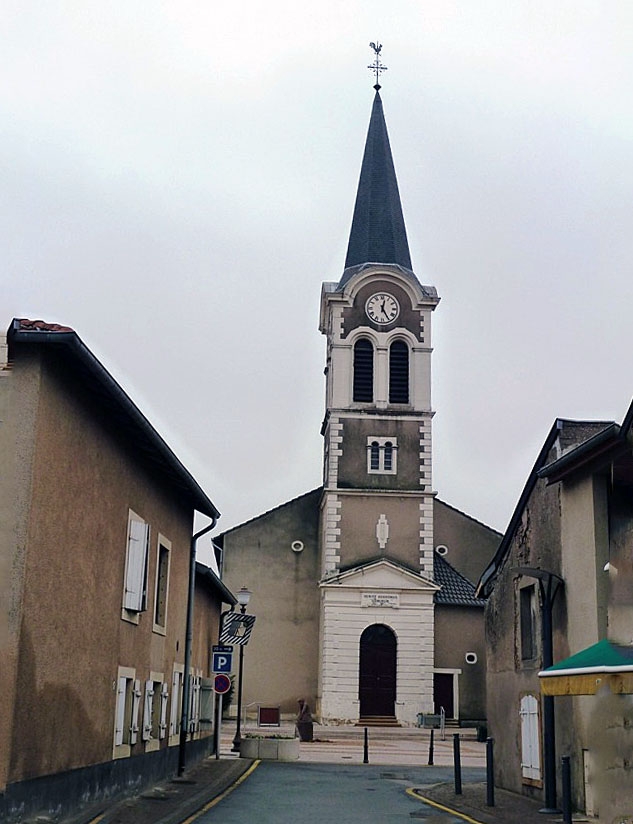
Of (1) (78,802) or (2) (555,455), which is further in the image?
(2) (555,455)

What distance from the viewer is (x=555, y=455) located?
16922mm

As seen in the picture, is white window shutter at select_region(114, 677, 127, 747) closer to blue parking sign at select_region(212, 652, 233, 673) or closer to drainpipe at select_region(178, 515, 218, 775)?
drainpipe at select_region(178, 515, 218, 775)

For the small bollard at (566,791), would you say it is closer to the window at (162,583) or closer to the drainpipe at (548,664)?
the drainpipe at (548,664)

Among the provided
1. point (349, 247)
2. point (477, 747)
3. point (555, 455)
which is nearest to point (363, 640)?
point (477, 747)

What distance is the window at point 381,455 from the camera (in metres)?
46.2

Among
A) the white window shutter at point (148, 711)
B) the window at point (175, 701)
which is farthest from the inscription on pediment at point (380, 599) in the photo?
the white window shutter at point (148, 711)

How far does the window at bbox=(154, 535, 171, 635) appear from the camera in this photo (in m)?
18.2

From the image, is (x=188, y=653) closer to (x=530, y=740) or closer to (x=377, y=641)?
(x=530, y=740)

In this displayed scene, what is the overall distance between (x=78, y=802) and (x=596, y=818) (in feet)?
21.2

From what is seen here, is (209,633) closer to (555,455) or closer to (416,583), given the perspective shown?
(555,455)

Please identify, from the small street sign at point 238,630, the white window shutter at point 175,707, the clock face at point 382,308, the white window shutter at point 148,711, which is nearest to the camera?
the white window shutter at point 148,711

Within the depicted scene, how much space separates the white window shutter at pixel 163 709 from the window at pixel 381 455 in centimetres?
2786

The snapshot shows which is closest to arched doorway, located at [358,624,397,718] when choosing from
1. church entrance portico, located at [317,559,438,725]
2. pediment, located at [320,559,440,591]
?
church entrance portico, located at [317,559,438,725]

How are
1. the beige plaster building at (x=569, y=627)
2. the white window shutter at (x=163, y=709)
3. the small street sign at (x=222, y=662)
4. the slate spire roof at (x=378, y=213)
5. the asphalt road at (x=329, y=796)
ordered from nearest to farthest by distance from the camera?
the beige plaster building at (x=569, y=627) < the asphalt road at (x=329, y=796) < the white window shutter at (x=163, y=709) < the small street sign at (x=222, y=662) < the slate spire roof at (x=378, y=213)
